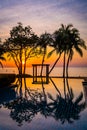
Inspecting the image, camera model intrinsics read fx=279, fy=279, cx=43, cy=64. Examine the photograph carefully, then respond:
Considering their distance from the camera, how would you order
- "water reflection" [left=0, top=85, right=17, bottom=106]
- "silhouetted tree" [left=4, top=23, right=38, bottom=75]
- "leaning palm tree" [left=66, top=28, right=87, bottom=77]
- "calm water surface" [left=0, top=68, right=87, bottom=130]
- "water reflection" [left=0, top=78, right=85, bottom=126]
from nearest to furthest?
"calm water surface" [left=0, top=68, right=87, bottom=130] → "water reflection" [left=0, top=78, right=85, bottom=126] → "water reflection" [left=0, top=85, right=17, bottom=106] → "leaning palm tree" [left=66, top=28, right=87, bottom=77] → "silhouetted tree" [left=4, top=23, right=38, bottom=75]

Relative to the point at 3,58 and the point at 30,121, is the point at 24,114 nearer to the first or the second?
the point at 30,121

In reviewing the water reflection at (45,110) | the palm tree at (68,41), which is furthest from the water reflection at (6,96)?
the palm tree at (68,41)

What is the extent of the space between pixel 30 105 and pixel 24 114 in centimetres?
259

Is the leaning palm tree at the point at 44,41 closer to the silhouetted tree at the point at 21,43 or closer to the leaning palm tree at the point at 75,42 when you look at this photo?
the silhouetted tree at the point at 21,43

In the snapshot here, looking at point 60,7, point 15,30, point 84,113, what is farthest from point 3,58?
point 84,113

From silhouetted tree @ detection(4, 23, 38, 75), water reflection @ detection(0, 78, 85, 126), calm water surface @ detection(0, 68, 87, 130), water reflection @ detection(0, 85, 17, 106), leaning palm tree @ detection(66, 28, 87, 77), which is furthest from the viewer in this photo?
silhouetted tree @ detection(4, 23, 38, 75)

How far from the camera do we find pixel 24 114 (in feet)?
42.8

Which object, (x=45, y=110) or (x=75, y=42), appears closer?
(x=45, y=110)

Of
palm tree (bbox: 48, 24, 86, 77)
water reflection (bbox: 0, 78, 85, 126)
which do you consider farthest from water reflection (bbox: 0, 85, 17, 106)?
palm tree (bbox: 48, 24, 86, 77)

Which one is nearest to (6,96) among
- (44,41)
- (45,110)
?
(45,110)

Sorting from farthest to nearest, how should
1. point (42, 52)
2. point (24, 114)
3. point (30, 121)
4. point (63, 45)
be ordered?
point (42, 52)
point (63, 45)
point (24, 114)
point (30, 121)

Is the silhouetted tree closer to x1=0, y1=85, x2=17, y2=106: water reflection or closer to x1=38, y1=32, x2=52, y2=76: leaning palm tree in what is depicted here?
x1=38, y1=32, x2=52, y2=76: leaning palm tree

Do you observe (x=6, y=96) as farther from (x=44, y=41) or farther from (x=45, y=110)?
(x=44, y=41)

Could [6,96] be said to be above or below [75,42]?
below
